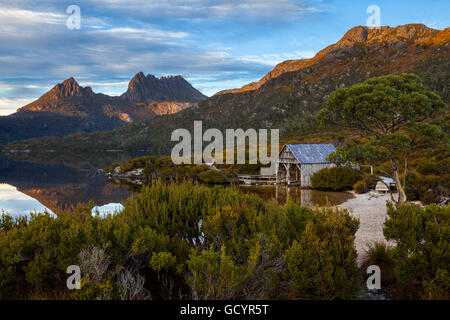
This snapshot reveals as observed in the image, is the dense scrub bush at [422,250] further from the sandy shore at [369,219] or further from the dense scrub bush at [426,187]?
the dense scrub bush at [426,187]

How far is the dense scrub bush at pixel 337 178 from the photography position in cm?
3553

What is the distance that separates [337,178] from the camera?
35969mm

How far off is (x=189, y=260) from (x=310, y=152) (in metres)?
36.0

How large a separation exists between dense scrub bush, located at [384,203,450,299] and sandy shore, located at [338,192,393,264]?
1099mm

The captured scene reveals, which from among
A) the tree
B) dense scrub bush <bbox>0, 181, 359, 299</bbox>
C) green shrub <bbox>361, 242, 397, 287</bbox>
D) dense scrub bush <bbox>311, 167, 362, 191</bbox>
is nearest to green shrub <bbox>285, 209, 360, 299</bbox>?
dense scrub bush <bbox>0, 181, 359, 299</bbox>

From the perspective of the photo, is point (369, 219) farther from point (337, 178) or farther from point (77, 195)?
point (77, 195)

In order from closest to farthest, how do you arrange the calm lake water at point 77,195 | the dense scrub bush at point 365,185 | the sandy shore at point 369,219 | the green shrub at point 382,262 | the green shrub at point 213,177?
the green shrub at point 382,262, the sandy shore at point 369,219, the calm lake water at point 77,195, the dense scrub bush at point 365,185, the green shrub at point 213,177

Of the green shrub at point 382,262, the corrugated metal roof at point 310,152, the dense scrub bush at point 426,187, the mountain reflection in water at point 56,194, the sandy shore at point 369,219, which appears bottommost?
the mountain reflection in water at point 56,194

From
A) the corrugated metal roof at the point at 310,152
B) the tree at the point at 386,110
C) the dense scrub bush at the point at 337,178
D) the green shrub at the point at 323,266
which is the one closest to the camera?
the green shrub at the point at 323,266

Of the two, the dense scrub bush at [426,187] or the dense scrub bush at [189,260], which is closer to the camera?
the dense scrub bush at [189,260]

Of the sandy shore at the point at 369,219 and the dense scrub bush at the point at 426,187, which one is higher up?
the dense scrub bush at the point at 426,187

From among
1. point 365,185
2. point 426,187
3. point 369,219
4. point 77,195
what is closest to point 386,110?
point 369,219

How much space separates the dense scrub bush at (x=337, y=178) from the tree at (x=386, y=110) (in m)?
17.6

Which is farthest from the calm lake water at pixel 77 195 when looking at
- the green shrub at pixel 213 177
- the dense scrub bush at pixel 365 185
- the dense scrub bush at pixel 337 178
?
the green shrub at pixel 213 177
